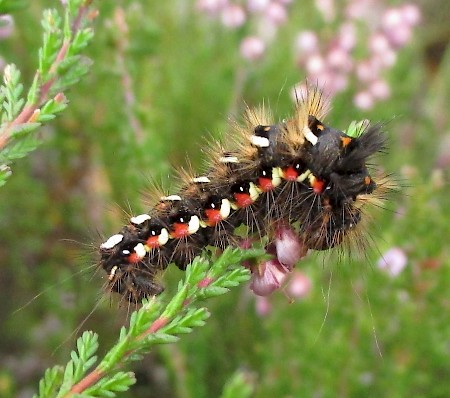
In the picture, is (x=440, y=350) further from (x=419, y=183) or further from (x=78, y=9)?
(x=78, y=9)

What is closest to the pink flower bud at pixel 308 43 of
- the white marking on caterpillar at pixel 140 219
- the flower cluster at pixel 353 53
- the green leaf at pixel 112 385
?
the flower cluster at pixel 353 53

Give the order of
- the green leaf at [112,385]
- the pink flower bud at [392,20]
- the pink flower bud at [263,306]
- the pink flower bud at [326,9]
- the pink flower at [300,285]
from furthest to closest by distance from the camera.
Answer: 1. the pink flower bud at [326,9]
2. the pink flower bud at [392,20]
3. the pink flower bud at [263,306]
4. the pink flower at [300,285]
5. the green leaf at [112,385]

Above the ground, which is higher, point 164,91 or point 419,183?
point 164,91

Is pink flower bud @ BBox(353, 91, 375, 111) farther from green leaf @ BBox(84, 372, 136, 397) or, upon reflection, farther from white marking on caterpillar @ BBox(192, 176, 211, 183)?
green leaf @ BBox(84, 372, 136, 397)

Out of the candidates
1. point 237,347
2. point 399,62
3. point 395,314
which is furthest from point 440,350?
point 399,62

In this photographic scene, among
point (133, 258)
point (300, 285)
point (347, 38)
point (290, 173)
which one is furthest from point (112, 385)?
point (347, 38)

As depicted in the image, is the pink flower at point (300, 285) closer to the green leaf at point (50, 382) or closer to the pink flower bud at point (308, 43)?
the pink flower bud at point (308, 43)

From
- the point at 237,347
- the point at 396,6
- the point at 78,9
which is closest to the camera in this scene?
the point at 78,9
